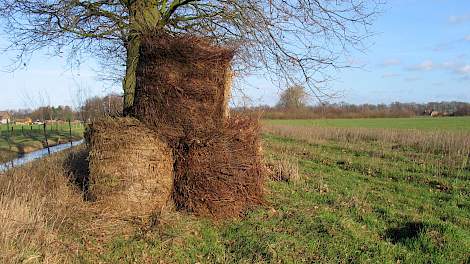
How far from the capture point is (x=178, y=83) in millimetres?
6207

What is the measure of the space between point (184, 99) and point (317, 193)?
3473mm

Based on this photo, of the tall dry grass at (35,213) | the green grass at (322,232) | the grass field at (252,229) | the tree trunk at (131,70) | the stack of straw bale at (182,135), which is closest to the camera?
the tall dry grass at (35,213)

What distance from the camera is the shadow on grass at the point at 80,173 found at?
6.07 m

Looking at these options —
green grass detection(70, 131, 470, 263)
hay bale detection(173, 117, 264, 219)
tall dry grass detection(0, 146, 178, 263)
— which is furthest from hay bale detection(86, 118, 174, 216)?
green grass detection(70, 131, 470, 263)

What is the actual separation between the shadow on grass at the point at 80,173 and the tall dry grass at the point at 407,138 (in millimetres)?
4366

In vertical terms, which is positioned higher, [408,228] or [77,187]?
[77,187]

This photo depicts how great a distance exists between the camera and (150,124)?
623 centimetres

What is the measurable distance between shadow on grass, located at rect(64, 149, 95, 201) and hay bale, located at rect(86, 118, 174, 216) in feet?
0.88

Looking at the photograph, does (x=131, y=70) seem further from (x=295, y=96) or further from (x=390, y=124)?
(x=390, y=124)

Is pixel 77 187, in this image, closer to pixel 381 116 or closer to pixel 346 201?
pixel 346 201

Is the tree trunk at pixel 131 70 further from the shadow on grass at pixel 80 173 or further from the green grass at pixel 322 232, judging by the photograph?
the green grass at pixel 322 232

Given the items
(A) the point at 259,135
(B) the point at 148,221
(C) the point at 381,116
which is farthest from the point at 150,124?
(C) the point at 381,116

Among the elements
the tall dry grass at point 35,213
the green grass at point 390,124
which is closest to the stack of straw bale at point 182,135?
the tall dry grass at point 35,213

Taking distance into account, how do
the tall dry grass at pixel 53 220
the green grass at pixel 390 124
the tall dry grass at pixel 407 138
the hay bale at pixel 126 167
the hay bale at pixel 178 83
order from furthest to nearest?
the green grass at pixel 390 124, the tall dry grass at pixel 407 138, the hay bale at pixel 178 83, the hay bale at pixel 126 167, the tall dry grass at pixel 53 220
